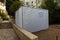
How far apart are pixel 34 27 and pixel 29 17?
1.06 meters

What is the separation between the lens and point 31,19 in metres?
11.8

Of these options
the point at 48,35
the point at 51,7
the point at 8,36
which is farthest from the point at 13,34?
the point at 51,7

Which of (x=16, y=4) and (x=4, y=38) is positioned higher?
(x=16, y=4)

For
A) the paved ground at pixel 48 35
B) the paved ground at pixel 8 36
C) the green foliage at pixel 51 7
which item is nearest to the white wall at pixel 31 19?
the paved ground at pixel 48 35

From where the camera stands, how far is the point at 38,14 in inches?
508

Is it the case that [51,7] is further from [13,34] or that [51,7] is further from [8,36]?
[8,36]

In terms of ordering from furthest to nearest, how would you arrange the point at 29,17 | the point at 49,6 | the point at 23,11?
the point at 49,6, the point at 29,17, the point at 23,11

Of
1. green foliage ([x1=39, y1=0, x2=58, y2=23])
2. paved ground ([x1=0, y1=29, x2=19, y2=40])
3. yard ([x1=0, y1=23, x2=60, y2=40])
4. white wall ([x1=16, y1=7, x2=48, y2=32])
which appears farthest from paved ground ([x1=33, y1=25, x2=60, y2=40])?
green foliage ([x1=39, y1=0, x2=58, y2=23])

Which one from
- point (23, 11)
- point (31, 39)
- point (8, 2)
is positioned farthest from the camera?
point (8, 2)

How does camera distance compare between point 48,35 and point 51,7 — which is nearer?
point 48,35

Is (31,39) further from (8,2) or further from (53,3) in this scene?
(53,3)

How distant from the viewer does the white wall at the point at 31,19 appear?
10884 mm

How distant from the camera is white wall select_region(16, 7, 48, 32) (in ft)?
35.7

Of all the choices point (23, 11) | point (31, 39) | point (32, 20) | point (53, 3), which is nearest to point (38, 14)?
point (32, 20)
